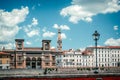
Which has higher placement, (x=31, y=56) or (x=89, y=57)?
(x=31, y=56)

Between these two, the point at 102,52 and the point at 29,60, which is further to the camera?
the point at 102,52

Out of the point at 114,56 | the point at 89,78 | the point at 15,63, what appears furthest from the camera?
the point at 114,56

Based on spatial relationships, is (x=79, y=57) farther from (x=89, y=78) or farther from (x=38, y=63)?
(x=89, y=78)

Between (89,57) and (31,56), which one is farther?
(89,57)

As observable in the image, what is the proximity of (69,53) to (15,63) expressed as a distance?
36370 millimetres

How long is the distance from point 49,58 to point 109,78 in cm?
5915

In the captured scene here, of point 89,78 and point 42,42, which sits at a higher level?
point 42,42

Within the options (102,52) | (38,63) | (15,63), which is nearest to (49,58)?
(38,63)

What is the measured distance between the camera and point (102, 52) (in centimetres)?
12025

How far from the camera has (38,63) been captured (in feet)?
282

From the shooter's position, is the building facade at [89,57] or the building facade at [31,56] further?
the building facade at [89,57]

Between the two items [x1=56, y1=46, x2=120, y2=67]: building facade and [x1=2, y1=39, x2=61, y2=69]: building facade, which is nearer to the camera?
[x1=2, y1=39, x2=61, y2=69]: building facade

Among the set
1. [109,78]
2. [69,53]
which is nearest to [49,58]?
[69,53]

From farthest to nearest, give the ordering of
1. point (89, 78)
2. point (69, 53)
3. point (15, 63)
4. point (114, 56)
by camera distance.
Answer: point (114, 56) → point (69, 53) → point (15, 63) → point (89, 78)
